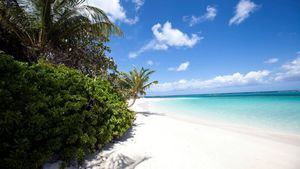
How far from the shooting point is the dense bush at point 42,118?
2.42m

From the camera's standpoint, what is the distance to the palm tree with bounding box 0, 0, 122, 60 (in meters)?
6.39

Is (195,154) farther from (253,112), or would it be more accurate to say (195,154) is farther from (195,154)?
(253,112)

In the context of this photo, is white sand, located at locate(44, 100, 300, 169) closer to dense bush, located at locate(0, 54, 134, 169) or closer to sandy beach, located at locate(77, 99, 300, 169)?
sandy beach, located at locate(77, 99, 300, 169)

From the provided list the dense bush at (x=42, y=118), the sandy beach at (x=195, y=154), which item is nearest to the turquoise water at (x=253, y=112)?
the sandy beach at (x=195, y=154)

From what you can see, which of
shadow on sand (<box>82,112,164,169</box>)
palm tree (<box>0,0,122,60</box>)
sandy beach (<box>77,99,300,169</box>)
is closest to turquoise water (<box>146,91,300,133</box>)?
→ sandy beach (<box>77,99,300,169</box>)

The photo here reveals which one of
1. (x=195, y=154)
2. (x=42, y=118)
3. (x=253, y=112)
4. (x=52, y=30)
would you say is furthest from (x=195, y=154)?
(x=253, y=112)

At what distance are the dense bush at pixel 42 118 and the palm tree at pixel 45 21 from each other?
148 inches

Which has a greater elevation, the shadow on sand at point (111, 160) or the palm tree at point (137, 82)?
the palm tree at point (137, 82)

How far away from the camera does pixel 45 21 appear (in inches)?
259

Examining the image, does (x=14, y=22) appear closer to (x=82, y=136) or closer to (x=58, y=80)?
(x=58, y=80)

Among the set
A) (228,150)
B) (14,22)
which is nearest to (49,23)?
(14,22)

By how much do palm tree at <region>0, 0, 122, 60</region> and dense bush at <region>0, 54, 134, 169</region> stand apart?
12.3ft

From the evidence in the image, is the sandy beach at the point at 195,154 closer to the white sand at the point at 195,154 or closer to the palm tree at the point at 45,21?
the white sand at the point at 195,154

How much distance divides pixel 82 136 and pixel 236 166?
3.31 metres
